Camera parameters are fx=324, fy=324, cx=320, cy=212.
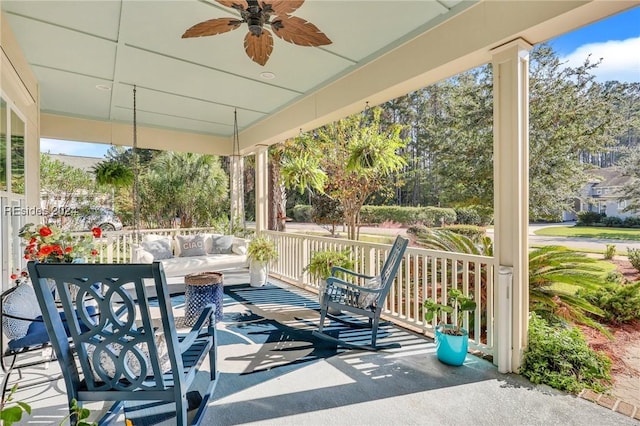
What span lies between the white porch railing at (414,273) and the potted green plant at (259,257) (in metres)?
0.46

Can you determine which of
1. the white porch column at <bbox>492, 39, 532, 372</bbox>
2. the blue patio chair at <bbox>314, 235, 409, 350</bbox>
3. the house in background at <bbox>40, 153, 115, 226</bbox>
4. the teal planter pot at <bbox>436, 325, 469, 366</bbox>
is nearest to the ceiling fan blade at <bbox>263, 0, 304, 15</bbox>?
the white porch column at <bbox>492, 39, 532, 372</bbox>

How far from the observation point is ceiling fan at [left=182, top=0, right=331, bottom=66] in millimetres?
2066

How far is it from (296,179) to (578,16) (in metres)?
3.54

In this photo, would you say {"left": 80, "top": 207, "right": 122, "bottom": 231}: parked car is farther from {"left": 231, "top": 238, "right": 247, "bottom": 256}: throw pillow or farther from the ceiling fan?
the ceiling fan

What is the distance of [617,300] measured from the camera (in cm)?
354

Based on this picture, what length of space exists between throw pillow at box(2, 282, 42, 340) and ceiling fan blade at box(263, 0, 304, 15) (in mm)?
2503

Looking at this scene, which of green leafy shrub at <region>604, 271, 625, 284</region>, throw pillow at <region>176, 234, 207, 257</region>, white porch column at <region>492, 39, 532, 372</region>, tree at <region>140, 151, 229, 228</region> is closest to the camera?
white porch column at <region>492, 39, 532, 372</region>

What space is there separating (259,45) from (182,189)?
9243mm

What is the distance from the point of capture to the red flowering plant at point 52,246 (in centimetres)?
253

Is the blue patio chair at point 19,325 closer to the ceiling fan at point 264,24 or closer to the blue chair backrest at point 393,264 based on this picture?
the ceiling fan at point 264,24

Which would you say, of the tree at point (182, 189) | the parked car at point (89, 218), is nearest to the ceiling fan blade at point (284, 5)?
the tree at point (182, 189)

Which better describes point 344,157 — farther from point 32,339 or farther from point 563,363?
point 32,339

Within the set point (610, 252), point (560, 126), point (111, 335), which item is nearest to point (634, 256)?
point (610, 252)

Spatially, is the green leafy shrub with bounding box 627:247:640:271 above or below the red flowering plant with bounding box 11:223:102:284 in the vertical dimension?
below
